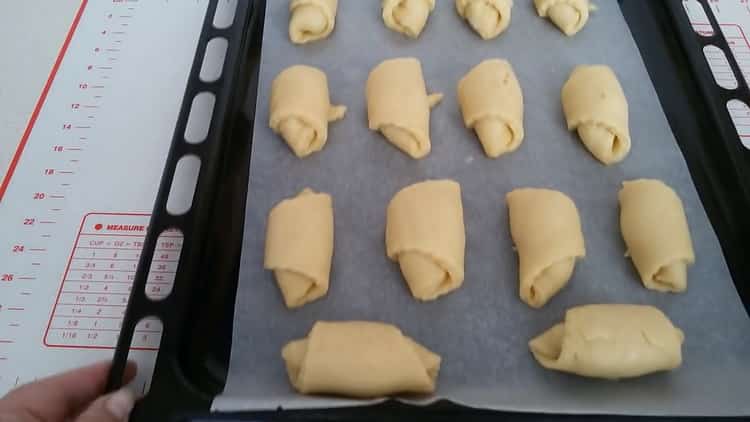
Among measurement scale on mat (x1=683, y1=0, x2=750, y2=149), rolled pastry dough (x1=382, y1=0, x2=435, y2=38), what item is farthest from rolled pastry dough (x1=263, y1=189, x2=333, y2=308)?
measurement scale on mat (x1=683, y1=0, x2=750, y2=149)

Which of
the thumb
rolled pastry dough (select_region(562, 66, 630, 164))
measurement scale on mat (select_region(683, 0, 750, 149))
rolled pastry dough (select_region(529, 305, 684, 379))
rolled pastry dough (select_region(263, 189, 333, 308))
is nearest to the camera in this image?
the thumb

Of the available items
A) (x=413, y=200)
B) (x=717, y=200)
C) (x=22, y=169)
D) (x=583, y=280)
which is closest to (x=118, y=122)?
(x=22, y=169)

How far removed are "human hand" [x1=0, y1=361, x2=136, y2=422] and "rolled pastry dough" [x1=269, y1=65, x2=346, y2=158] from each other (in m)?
0.54

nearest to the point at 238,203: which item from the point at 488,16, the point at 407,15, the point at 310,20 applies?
the point at 310,20

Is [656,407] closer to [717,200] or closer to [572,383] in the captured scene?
[572,383]

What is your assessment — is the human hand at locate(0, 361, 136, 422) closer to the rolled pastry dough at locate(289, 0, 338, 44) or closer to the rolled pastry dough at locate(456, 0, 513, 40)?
the rolled pastry dough at locate(289, 0, 338, 44)

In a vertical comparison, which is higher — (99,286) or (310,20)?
(310,20)

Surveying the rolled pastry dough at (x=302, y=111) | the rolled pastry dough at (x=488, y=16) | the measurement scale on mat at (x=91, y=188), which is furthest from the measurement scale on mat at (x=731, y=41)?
the measurement scale on mat at (x=91, y=188)

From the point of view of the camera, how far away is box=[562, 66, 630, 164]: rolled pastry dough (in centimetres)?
114

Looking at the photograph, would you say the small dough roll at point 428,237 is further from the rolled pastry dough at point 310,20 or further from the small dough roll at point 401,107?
the rolled pastry dough at point 310,20

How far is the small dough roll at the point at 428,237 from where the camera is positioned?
0.98 meters

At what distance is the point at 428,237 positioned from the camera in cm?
100

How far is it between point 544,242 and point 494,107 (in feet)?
1.02

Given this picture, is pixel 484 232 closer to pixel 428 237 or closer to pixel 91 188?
pixel 428 237
